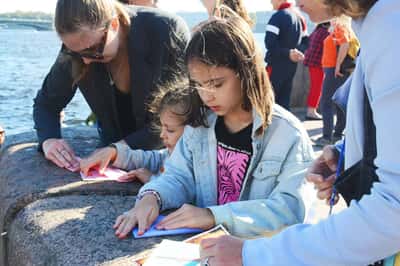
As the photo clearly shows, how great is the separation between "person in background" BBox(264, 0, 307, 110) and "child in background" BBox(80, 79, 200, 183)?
343 centimetres

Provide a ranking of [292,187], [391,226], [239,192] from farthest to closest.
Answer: [239,192], [292,187], [391,226]

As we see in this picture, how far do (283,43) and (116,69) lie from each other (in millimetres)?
3464

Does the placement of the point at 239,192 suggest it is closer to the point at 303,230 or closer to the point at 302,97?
the point at 303,230

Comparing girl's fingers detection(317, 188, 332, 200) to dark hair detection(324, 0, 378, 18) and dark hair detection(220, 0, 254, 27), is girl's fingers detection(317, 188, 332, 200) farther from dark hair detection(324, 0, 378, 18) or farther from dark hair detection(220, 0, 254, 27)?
dark hair detection(220, 0, 254, 27)

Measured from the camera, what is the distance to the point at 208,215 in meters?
1.85

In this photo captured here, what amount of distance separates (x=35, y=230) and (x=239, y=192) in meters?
0.75

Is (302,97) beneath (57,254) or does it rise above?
beneath

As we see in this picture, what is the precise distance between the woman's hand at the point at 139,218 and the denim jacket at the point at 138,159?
66cm

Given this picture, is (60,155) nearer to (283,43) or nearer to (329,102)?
(329,102)

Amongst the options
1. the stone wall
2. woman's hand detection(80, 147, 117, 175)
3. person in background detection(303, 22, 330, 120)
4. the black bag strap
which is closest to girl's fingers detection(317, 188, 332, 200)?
the black bag strap

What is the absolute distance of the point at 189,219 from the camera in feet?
6.10

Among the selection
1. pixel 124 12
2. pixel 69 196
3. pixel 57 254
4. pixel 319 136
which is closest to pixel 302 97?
pixel 319 136

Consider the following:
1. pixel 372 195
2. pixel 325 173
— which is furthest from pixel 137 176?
pixel 372 195

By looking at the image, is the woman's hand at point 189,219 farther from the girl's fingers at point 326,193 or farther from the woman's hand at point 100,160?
the woman's hand at point 100,160
